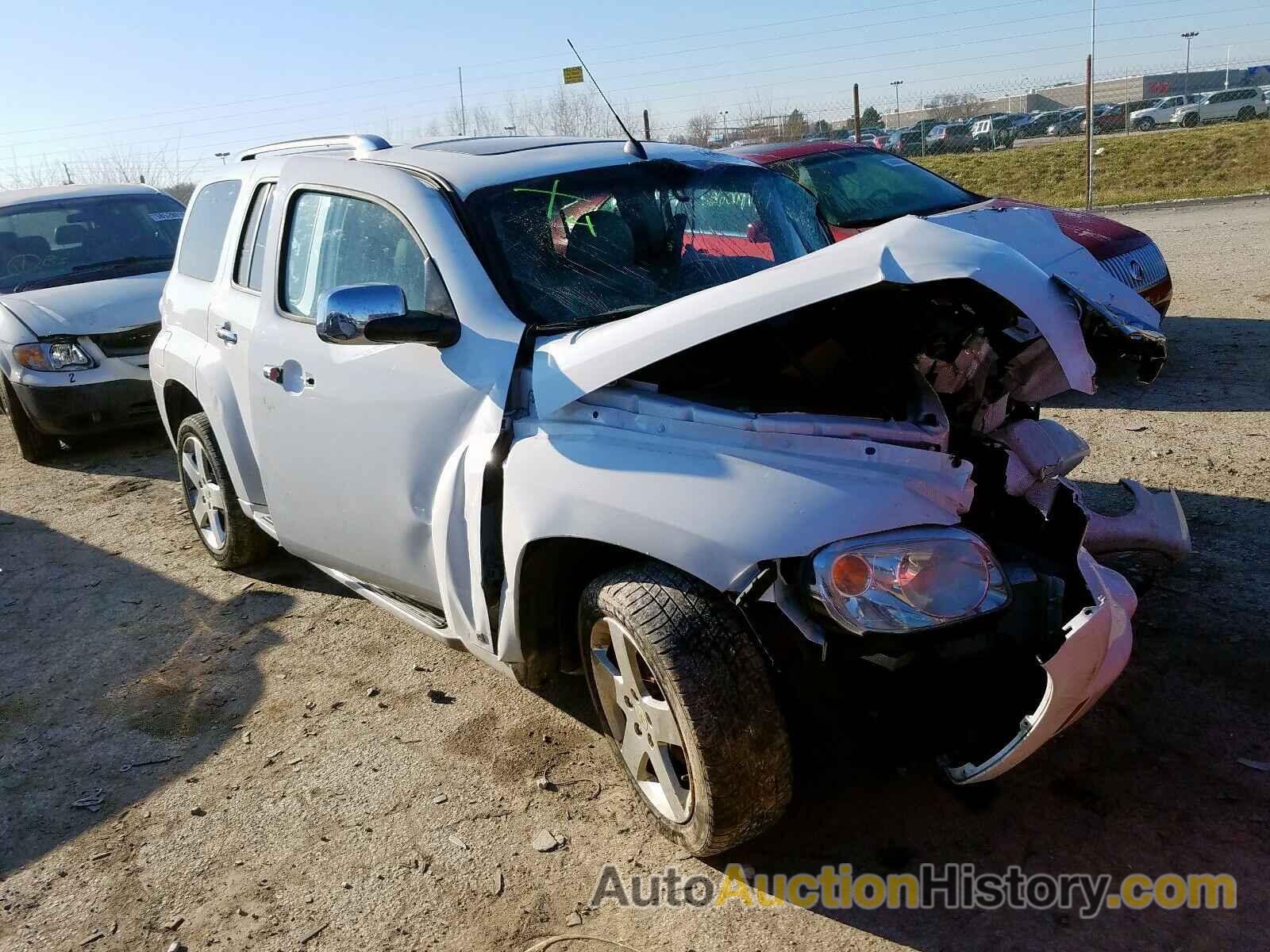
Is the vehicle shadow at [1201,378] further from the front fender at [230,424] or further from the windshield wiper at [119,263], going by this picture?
the windshield wiper at [119,263]

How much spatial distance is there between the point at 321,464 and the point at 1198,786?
2.96 meters

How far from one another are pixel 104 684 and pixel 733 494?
309cm

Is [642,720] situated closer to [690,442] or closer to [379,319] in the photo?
[690,442]

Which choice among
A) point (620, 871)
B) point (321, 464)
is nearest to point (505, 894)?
point (620, 871)

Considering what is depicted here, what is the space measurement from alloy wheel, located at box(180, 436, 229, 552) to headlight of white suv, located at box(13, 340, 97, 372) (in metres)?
2.63

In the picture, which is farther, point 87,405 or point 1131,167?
point 1131,167

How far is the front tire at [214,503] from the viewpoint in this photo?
16.2ft

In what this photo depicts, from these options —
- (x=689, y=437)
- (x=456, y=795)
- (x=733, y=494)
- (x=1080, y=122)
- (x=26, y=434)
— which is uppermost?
(x=1080, y=122)

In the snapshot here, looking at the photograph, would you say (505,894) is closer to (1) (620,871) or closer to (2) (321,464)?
(1) (620,871)

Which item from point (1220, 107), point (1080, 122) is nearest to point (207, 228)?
point (1080, 122)

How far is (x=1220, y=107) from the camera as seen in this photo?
32.8 meters

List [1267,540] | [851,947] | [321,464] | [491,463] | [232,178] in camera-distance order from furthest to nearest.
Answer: [232,178] < [1267,540] < [321,464] < [491,463] < [851,947]

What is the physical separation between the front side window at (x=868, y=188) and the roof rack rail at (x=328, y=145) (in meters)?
4.03

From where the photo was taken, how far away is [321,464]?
3762mm
